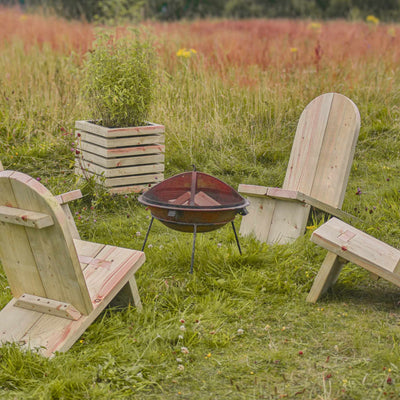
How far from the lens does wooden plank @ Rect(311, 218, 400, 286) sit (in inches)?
128

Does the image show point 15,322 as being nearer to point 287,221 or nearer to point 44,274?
point 44,274

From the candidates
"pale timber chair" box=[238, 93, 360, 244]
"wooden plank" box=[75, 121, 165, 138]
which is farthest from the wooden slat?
"wooden plank" box=[75, 121, 165, 138]

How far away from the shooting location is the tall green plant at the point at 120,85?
5.08 meters

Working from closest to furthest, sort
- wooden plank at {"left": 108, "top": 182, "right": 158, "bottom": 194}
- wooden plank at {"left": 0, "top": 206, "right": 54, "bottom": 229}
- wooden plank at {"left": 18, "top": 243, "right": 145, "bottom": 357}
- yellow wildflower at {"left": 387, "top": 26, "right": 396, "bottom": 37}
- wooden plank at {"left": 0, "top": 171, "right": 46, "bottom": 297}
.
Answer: wooden plank at {"left": 0, "top": 206, "right": 54, "bottom": 229}
wooden plank at {"left": 0, "top": 171, "right": 46, "bottom": 297}
wooden plank at {"left": 18, "top": 243, "right": 145, "bottom": 357}
wooden plank at {"left": 108, "top": 182, "right": 158, "bottom": 194}
yellow wildflower at {"left": 387, "top": 26, "right": 396, "bottom": 37}

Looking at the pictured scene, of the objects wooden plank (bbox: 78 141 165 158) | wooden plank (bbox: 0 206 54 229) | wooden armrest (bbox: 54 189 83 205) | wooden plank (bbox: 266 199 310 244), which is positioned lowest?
wooden plank (bbox: 266 199 310 244)

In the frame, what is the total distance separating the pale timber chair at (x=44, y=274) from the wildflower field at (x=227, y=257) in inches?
5.3

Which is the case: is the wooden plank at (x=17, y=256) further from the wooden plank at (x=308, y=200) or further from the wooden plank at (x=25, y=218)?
the wooden plank at (x=308, y=200)

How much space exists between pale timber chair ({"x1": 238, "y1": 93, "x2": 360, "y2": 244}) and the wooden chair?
79 cm

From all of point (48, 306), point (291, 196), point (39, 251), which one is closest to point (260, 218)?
point (291, 196)

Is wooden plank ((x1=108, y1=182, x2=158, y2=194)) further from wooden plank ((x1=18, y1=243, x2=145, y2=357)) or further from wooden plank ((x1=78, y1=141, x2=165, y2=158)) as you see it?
wooden plank ((x1=18, y1=243, x2=145, y2=357))

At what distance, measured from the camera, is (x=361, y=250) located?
3.32 m

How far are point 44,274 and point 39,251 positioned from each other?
0.50 feet

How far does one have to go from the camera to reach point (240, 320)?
129 inches

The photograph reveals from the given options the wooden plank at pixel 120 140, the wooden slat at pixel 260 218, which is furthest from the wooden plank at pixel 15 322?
the wooden plank at pixel 120 140
